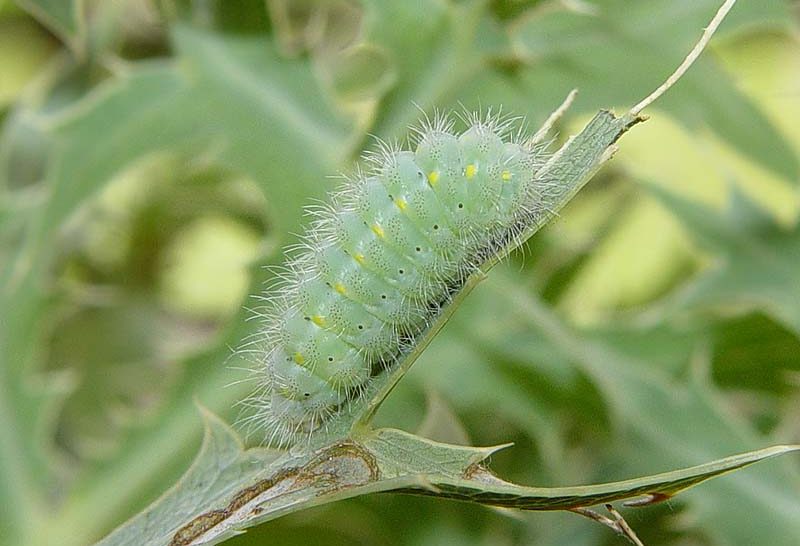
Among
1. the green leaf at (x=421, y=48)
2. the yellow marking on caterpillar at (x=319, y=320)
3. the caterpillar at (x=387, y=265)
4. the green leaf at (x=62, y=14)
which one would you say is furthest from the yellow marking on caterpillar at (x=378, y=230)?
the green leaf at (x=62, y=14)

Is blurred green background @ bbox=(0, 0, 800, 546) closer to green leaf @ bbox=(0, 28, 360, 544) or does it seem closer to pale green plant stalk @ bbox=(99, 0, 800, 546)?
green leaf @ bbox=(0, 28, 360, 544)

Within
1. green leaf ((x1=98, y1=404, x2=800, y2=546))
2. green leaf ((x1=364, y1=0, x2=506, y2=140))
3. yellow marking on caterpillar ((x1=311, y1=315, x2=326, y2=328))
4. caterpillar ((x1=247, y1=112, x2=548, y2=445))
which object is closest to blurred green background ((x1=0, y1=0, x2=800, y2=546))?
green leaf ((x1=364, y1=0, x2=506, y2=140))

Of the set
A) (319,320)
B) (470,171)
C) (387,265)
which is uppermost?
(470,171)

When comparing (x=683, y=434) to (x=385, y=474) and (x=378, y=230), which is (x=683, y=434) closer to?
(x=378, y=230)

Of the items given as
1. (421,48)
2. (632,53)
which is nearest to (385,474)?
(421,48)

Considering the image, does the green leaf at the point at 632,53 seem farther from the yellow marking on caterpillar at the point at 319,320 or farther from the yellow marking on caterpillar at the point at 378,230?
the yellow marking on caterpillar at the point at 319,320

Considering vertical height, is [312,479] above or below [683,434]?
below
